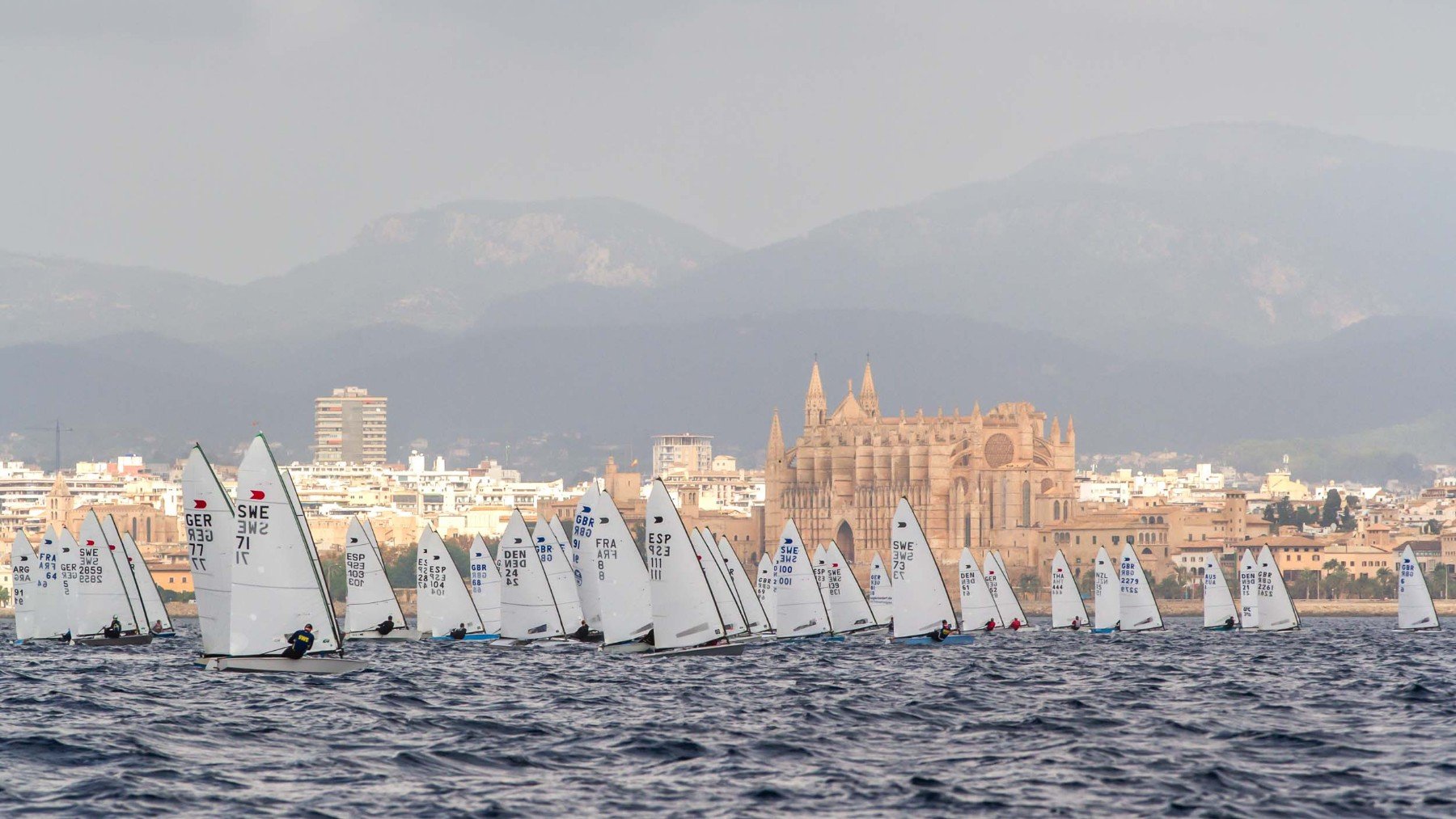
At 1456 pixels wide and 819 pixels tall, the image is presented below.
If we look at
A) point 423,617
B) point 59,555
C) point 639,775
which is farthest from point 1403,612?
point 639,775

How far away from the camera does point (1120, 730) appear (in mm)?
37219

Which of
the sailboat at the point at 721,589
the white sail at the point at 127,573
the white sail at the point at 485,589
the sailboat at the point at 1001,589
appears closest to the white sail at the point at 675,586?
the sailboat at the point at 721,589

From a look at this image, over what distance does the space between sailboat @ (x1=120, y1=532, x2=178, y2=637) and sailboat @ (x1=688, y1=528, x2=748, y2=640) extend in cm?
1865

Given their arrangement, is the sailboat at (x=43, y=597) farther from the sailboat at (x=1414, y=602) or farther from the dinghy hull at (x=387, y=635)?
the sailboat at (x=1414, y=602)

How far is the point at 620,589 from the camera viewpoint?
54750 millimetres

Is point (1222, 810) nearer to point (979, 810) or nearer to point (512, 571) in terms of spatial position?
point (979, 810)

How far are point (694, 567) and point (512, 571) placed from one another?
1688 cm

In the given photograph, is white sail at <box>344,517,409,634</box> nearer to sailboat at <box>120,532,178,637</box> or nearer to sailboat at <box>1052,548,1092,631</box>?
sailboat at <box>120,532,178,637</box>

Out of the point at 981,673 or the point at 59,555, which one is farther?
the point at 59,555

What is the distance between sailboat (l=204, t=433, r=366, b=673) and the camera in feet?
139

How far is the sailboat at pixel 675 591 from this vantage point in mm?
51844

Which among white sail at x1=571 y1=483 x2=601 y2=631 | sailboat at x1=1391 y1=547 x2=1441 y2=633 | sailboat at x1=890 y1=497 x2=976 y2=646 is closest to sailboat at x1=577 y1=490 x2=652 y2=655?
white sail at x1=571 y1=483 x2=601 y2=631

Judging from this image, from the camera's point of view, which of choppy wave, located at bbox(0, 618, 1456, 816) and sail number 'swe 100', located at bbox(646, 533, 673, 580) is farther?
sail number 'swe 100', located at bbox(646, 533, 673, 580)

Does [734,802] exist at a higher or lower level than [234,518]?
lower
